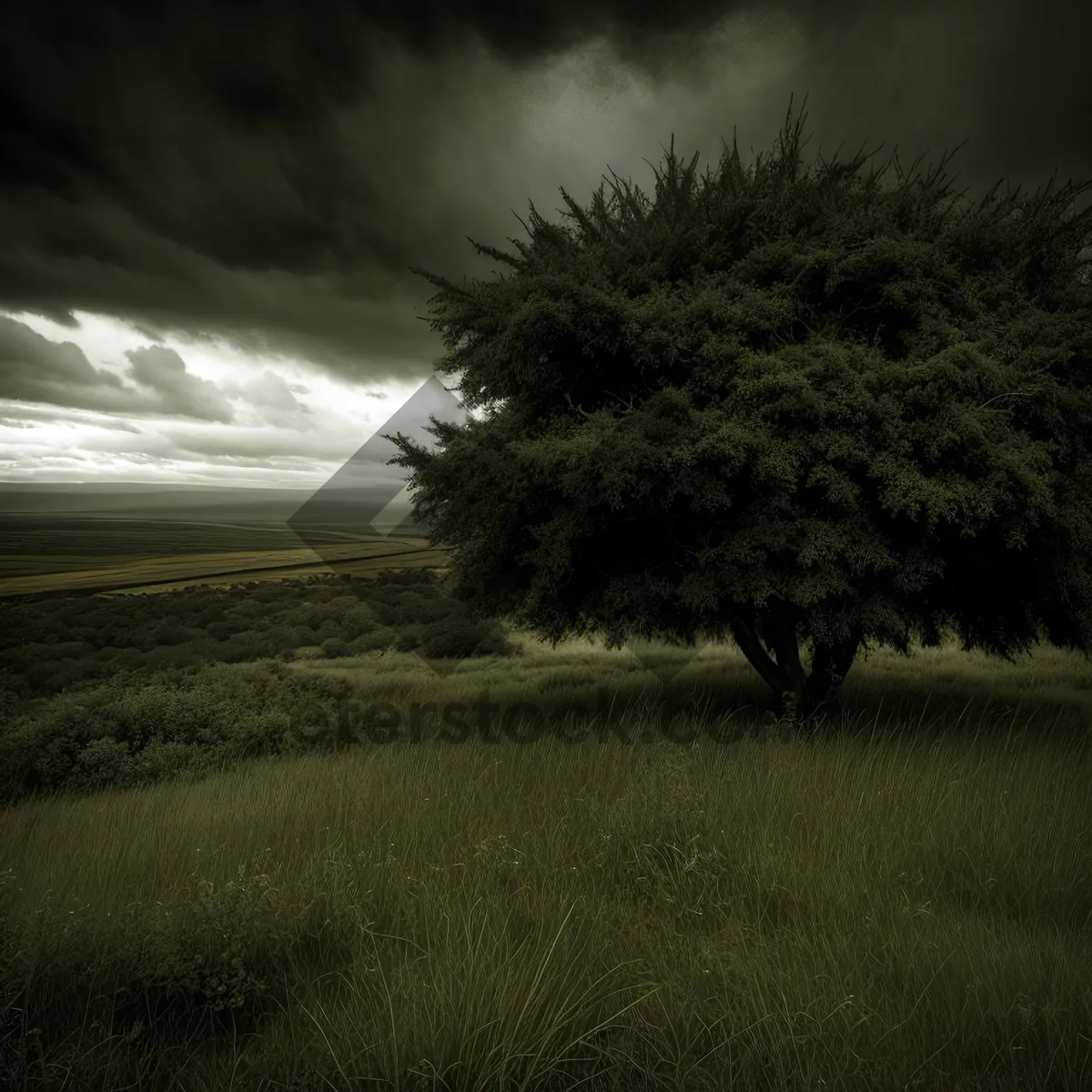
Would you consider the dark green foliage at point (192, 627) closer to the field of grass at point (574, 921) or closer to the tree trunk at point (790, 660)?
the tree trunk at point (790, 660)

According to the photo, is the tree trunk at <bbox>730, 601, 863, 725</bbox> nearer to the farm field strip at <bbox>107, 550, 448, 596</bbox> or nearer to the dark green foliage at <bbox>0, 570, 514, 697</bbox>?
the dark green foliage at <bbox>0, 570, 514, 697</bbox>

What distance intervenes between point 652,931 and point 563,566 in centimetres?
449

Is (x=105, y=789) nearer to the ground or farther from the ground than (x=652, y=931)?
nearer to the ground

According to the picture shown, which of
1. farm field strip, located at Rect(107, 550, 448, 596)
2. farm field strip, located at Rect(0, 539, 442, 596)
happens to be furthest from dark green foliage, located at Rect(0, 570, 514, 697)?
farm field strip, located at Rect(0, 539, 442, 596)

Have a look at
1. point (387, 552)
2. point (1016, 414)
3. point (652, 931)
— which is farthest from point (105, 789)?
point (1016, 414)

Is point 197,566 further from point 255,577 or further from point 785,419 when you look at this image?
point 785,419

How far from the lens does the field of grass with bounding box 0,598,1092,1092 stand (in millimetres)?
2402

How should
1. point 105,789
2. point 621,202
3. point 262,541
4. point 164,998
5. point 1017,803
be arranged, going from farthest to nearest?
point 262,541
point 621,202
point 105,789
point 1017,803
point 164,998

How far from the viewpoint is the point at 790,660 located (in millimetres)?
8820

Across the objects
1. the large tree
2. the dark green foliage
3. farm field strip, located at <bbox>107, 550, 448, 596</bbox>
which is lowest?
the dark green foliage

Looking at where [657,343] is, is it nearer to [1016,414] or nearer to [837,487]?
[837,487]

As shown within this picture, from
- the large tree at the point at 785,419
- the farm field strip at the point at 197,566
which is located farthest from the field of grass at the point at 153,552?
the large tree at the point at 785,419

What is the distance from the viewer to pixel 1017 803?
4.84 metres

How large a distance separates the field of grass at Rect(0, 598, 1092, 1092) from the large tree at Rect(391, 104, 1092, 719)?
6.26 ft
